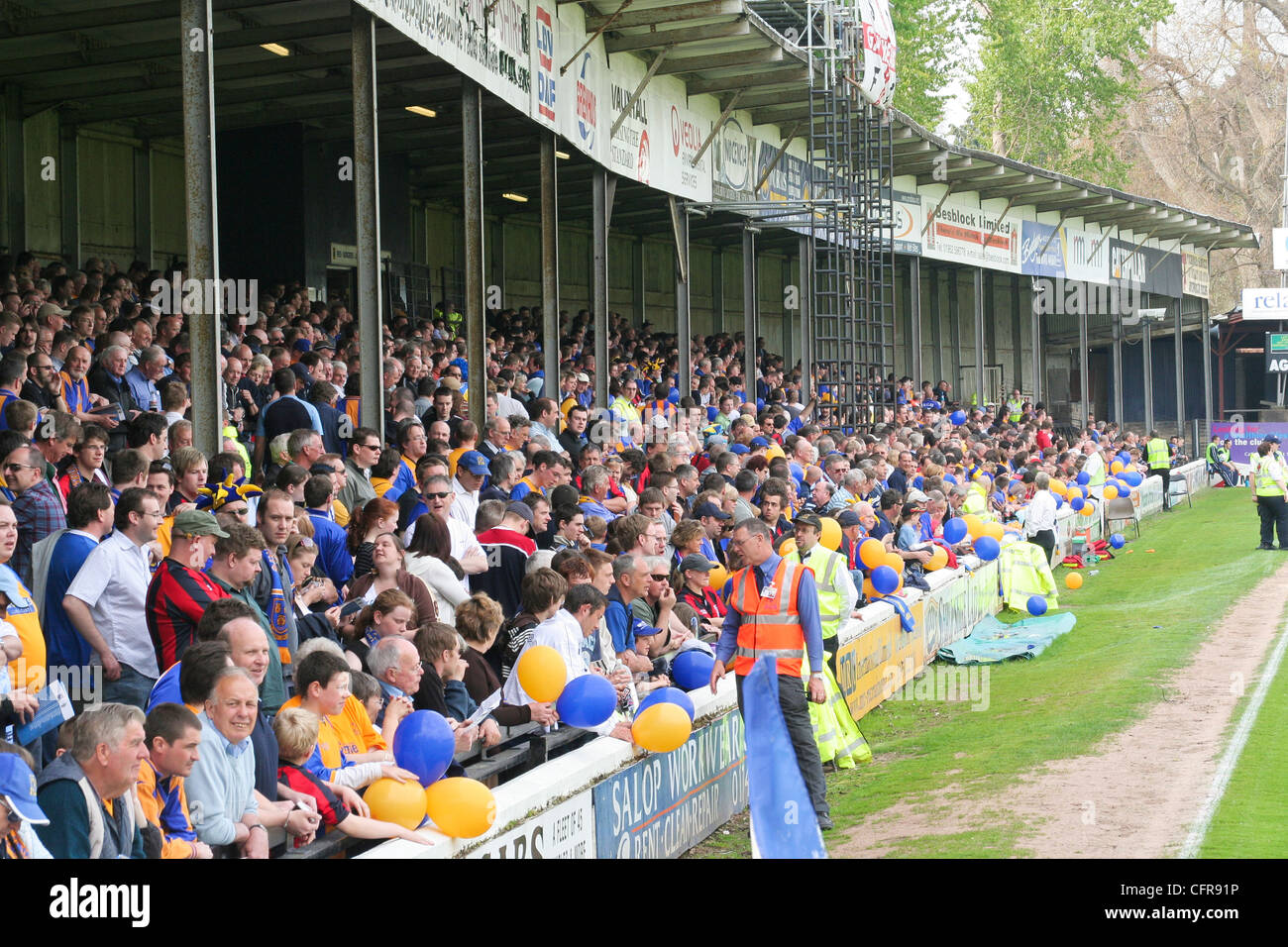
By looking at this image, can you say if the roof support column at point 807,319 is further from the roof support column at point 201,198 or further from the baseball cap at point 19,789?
the baseball cap at point 19,789

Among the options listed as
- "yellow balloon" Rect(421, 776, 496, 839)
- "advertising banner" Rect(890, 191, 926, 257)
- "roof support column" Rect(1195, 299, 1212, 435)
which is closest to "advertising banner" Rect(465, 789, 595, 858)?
"yellow balloon" Rect(421, 776, 496, 839)

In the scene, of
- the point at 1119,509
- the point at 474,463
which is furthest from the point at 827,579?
the point at 1119,509

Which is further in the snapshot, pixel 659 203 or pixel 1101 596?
pixel 659 203

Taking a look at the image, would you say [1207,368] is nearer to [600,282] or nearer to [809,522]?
[600,282]

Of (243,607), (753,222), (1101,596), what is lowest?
(1101,596)

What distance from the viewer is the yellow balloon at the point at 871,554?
13.0 meters

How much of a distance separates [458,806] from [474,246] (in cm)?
857

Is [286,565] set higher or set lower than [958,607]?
higher

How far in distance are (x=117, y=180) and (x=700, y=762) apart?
15.5 m

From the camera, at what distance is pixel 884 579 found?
510 inches

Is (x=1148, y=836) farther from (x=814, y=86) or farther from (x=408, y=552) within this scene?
(x=814, y=86)

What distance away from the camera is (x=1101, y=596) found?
802 inches
